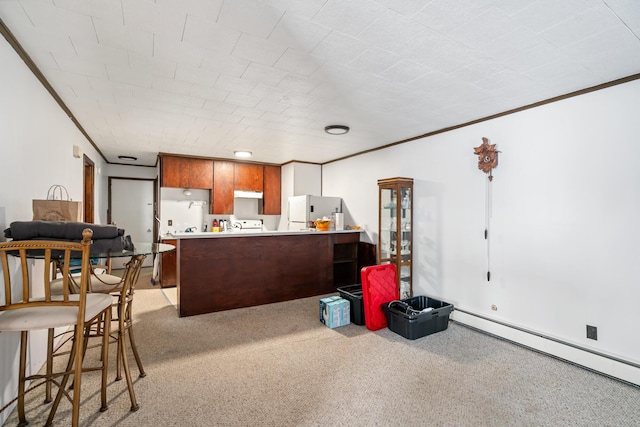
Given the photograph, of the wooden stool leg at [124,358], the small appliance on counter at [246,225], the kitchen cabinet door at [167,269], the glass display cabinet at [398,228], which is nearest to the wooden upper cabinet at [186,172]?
the small appliance on counter at [246,225]

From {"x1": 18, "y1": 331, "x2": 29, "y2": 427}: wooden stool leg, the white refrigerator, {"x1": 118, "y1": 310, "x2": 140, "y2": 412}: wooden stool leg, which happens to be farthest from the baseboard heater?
{"x1": 18, "y1": 331, "x2": 29, "y2": 427}: wooden stool leg

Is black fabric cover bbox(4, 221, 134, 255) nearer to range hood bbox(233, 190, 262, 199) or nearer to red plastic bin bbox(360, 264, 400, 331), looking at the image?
red plastic bin bbox(360, 264, 400, 331)

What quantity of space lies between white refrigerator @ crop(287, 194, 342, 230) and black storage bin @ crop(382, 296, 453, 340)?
2.46m

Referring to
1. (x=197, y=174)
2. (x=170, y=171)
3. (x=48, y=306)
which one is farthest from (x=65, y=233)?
(x=197, y=174)

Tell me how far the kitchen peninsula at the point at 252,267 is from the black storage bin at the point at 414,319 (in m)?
1.54

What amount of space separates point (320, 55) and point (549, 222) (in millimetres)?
2568

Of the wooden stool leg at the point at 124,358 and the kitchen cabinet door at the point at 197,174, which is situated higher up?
the kitchen cabinet door at the point at 197,174

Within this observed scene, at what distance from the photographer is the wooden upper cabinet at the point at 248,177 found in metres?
6.39

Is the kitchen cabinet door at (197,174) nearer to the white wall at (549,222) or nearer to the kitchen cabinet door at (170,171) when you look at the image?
the kitchen cabinet door at (170,171)

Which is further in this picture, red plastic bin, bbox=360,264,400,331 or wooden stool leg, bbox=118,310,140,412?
red plastic bin, bbox=360,264,400,331

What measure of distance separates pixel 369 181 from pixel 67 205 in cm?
400

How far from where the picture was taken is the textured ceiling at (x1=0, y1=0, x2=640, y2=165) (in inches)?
68.7

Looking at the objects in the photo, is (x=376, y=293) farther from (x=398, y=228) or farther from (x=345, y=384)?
(x=345, y=384)

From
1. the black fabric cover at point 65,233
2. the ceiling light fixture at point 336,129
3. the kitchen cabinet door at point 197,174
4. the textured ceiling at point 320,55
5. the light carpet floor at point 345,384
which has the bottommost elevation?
the light carpet floor at point 345,384
